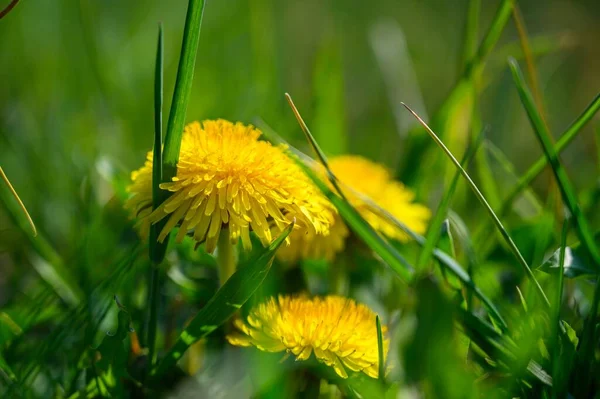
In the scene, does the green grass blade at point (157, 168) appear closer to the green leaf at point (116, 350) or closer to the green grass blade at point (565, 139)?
the green leaf at point (116, 350)

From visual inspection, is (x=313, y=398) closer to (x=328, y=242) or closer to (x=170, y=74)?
(x=328, y=242)

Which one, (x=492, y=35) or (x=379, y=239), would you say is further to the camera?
(x=492, y=35)

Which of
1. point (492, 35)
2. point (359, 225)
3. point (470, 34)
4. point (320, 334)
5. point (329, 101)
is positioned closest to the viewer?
point (320, 334)

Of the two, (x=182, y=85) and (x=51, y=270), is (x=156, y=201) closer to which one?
(x=182, y=85)

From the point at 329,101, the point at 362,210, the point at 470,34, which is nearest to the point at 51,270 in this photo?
the point at 362,210

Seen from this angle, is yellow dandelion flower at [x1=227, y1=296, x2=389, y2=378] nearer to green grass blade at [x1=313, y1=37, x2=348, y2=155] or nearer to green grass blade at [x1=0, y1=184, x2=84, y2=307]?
green grass blade at [x1=0, y1=184, x2=84, y2=307]

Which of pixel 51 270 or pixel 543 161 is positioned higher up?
pixel 543 161

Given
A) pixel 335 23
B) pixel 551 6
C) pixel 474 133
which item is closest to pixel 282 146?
pixel 474 133
